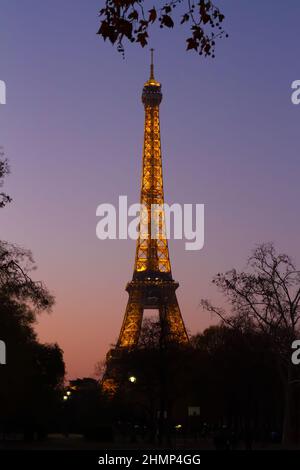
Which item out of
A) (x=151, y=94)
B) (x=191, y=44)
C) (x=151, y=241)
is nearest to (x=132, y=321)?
(x=151, y=241)

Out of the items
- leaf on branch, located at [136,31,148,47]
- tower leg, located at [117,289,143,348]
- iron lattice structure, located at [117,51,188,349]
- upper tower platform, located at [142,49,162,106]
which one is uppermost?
upper tower platform, located at [142,49,162,106]

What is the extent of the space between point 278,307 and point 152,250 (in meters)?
75.2

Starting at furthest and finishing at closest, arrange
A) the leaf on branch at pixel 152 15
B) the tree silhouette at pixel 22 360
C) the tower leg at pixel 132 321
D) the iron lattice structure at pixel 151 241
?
1. the iron lattice structure at pixel 151 241
2. the tower leg at pixel 132 321
3. the tree silhouette at pixel 22 360
4. the leaf on branch at pixel 152 15

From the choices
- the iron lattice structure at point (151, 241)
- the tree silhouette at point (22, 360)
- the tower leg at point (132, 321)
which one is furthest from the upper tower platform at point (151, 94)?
the tree silhouette at point (22, 360)

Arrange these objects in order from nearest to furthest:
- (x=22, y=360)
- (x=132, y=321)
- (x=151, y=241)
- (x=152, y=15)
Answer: (x=152, y=15) < (x=22, y=360) < (x=132, y=321) < (x=151, y=241)

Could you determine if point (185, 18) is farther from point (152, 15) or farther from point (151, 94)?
point (151, 94)

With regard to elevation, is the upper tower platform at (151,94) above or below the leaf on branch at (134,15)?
above

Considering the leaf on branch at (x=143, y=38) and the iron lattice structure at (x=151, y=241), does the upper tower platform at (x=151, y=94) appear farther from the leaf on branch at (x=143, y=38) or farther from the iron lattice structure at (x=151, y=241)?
the leaf on branch at (x=143, y=38)

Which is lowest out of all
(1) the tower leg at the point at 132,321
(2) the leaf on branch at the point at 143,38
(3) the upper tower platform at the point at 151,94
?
(2) the leaf on branch at the point at 143,38

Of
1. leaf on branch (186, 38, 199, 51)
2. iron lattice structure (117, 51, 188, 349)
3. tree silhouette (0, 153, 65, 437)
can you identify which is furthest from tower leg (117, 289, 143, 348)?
leaf on branch (186, 38, 199, 51)

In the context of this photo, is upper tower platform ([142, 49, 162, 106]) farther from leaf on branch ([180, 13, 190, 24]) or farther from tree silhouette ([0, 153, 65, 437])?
leaf on branch ([180, 13, 190, 24])

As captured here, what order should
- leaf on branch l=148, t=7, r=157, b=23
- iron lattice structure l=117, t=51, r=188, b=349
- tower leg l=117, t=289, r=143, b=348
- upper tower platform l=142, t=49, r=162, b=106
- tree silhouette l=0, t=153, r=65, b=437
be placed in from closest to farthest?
leaf on branch l=148, t=7, r=157, b=23, tree silhouette l=0, t=153, r=65, b=437, tower leg l=117, t=289, r=143, b=348, iron lattice structure l=117, t=51, r=188, b=349, upper tower platform l=142, t=49, r=162, b=106

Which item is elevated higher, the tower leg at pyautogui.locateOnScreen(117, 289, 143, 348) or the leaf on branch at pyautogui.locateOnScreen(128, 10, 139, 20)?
the tower leg at pyautogui.locateOnScreen(117, 289, 143, 348)
